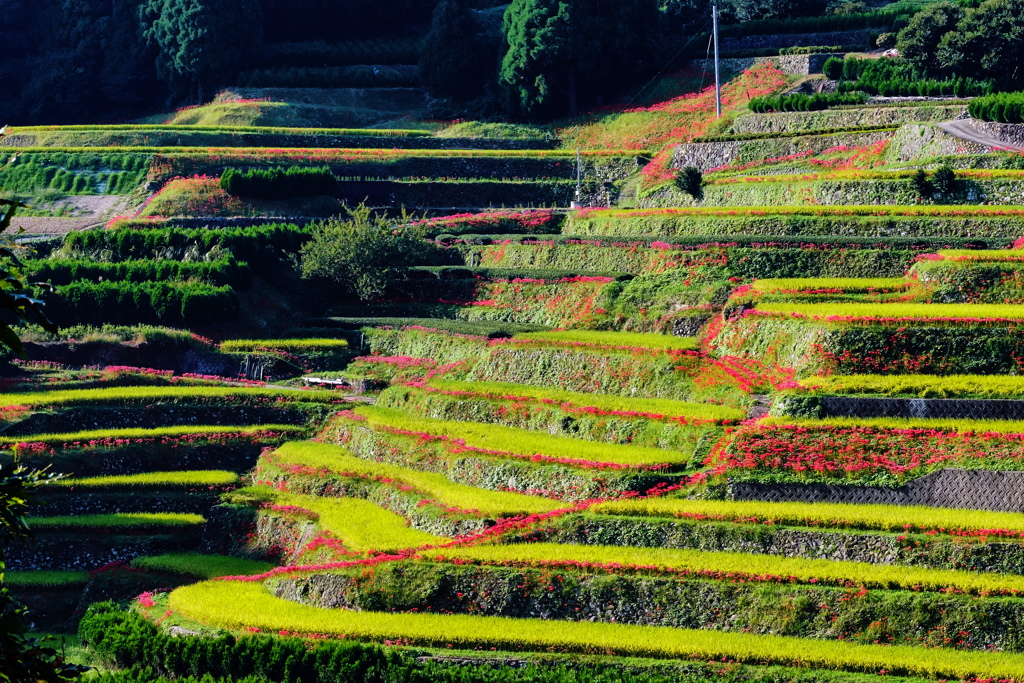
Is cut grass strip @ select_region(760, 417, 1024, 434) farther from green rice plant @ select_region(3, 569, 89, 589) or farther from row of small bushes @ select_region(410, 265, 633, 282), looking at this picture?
green rice plant @ select_region(3, 569, 89, 589)

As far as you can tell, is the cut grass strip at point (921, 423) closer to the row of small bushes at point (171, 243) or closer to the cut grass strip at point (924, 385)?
the cut grass strip at point (924, 385)

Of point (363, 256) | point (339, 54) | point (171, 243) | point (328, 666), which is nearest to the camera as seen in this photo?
point (328, 666)

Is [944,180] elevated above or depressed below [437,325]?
above

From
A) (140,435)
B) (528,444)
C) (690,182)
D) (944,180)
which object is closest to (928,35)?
(690,182)

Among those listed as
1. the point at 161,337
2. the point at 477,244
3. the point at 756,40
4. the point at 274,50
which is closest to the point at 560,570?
the point at 161,337

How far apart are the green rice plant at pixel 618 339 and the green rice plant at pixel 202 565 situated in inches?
460

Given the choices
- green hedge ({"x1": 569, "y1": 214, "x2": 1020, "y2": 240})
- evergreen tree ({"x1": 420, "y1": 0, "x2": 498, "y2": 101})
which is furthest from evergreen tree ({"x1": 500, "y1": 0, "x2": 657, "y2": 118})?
green hedge ({"x1": 569, "y1": 214, "x2": 1020, "y2": 240})

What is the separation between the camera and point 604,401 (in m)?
39.8

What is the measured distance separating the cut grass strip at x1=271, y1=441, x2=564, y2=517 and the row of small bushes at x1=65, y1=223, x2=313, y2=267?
15.8 m

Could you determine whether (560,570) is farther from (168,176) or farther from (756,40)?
(756,40)

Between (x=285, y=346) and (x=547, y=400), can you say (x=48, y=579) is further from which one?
(x=285, y=346)

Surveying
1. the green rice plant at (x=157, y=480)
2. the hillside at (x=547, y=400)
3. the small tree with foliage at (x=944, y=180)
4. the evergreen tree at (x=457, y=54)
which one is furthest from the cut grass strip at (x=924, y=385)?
the evergreen tree at (x=457, y=54)

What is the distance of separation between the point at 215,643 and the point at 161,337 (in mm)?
23971

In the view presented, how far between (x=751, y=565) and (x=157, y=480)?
1927 cm
